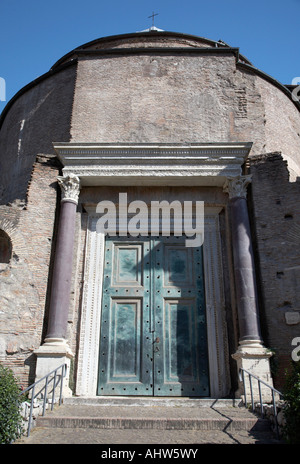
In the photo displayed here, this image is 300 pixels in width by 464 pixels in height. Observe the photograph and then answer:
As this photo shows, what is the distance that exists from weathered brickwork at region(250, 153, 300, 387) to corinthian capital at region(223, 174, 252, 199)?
0.16m

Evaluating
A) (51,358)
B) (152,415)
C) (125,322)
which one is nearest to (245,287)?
(125,322)

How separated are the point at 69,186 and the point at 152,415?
4733 mm

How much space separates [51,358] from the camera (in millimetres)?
7480

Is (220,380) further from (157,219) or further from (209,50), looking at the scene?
(209,50)

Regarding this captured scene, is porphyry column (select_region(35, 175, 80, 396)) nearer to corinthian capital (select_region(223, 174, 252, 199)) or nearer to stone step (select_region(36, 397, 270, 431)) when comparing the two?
stone step (select_region(36, 397, 270, 431))

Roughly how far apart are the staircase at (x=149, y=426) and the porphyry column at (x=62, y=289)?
3.13 feet

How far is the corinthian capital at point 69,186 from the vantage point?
8883 millimetres

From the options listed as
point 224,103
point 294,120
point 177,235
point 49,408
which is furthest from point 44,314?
point 294,120

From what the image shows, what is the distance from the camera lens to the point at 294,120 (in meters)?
12.2

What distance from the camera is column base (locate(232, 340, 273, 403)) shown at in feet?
23.8

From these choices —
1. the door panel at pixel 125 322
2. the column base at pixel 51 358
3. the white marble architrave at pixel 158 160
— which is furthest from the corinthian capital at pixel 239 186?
the column base at pixel 51 358

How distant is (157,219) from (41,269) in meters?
2.59

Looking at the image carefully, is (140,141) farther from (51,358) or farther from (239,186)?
→ (51,358)

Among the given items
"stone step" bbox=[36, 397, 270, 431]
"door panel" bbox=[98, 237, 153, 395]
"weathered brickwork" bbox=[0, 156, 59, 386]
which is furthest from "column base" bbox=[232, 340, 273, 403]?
"weathered brickwork" bbox=[0, 156, 59, 386]
